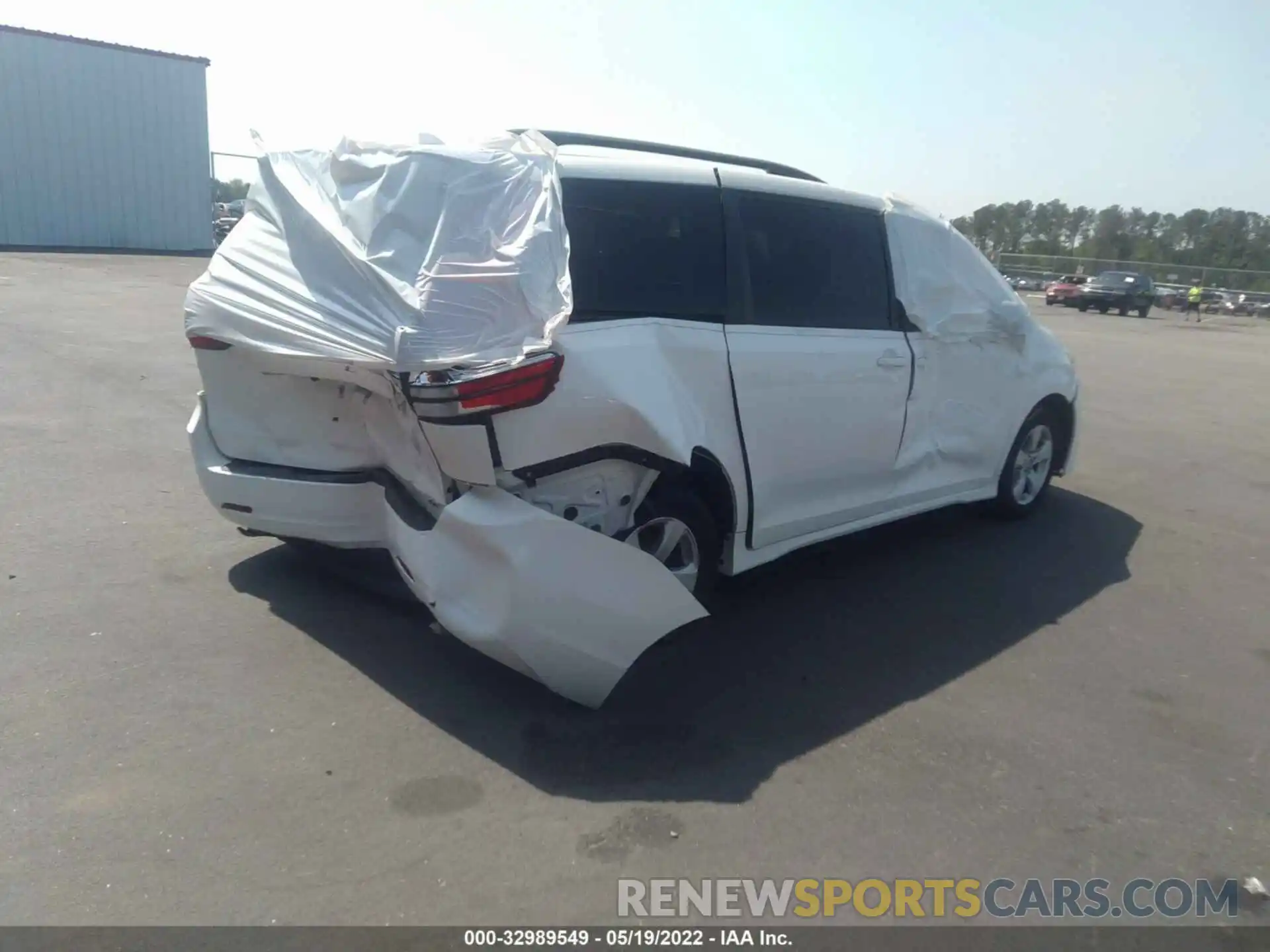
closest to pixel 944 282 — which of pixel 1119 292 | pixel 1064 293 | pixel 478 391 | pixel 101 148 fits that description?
pixel 478 391

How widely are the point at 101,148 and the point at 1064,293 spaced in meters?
34.6

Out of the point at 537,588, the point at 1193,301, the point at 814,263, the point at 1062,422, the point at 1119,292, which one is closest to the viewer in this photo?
the point at 537,588

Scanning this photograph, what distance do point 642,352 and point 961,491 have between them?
2.86 metres

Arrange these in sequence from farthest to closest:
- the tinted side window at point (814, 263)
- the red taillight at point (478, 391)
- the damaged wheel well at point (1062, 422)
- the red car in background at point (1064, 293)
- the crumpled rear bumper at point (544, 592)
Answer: the red car in background at point (1064, 293)
the damaged wheel well at point (1062, 422)
the tinted side window at point (814, 263)
the crumpled rear bumper at point (544, 592)
the red taillight at point (478, 391)

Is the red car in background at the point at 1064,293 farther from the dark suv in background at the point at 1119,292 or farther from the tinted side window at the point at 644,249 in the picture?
the tinted side window at the point at 644,249

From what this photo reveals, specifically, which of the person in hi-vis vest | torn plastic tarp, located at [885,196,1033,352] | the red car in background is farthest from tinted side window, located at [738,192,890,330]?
the person in hi-vis vest

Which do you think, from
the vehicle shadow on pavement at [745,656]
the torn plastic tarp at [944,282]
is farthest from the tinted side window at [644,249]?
the vehicle shadow on pavement at [745,656]

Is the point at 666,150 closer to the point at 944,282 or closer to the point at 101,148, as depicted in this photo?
the point at 944,282

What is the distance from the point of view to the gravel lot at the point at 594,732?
303cm

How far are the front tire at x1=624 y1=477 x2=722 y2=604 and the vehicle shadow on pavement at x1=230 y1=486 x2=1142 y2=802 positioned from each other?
1.19 ft

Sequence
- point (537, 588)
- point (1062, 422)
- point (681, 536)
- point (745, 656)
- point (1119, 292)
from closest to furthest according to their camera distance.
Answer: point (537, 588)
point (681, 536)
point (745, 656)
point (1062, 422)
point (1119, 292)

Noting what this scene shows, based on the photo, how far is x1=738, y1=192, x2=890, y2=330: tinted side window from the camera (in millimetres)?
4629

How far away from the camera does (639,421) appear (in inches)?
151

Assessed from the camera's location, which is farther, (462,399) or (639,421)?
(639,421)
